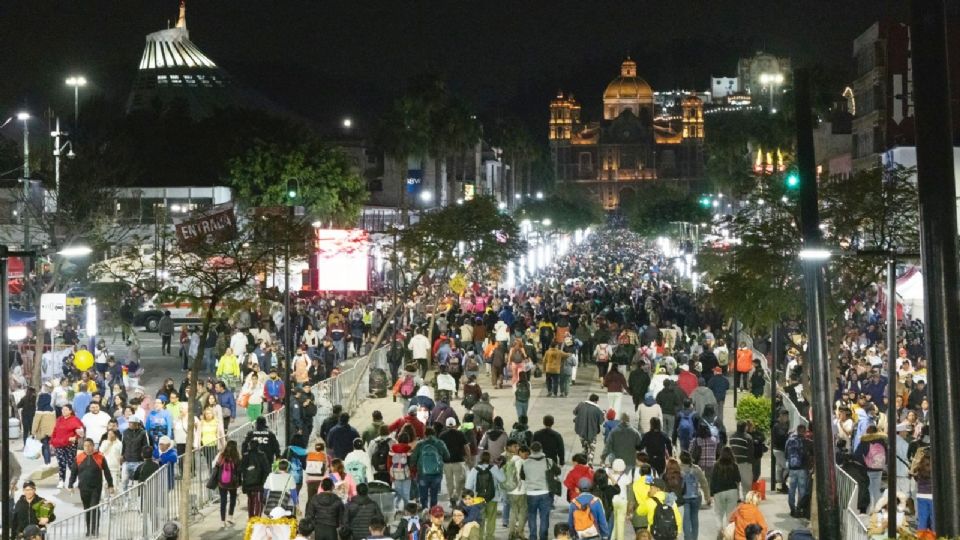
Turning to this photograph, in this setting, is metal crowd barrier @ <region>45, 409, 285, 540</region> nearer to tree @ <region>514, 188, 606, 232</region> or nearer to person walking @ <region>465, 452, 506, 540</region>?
person walking @ <region>465, 452, 506, 540</region>

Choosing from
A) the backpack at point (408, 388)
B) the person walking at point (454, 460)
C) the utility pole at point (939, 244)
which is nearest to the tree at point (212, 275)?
the person walking at point (454, 460)

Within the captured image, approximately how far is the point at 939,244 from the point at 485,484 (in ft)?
33.9

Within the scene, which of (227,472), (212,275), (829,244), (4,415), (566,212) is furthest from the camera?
(566,212)

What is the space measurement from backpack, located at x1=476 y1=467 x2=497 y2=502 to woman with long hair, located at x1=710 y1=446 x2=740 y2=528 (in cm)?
262

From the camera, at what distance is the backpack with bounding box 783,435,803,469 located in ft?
60.4

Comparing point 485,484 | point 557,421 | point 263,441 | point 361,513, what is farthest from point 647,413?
point 361,513

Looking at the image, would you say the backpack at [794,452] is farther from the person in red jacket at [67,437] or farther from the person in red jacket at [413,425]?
the person in red jacket at [67,437]

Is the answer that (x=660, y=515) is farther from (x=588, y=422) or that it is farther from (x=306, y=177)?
(x=306, y=177)

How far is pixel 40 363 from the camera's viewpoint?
2992 cm

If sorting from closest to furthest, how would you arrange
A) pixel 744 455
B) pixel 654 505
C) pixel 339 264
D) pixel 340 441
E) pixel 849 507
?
pixel 654 505
pixel 849 507
pixel 744 455
pixel 340 441
pixel 339 264

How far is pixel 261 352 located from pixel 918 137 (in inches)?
1013

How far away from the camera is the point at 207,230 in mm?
25188

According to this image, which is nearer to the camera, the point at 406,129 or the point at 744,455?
the point at 744,455

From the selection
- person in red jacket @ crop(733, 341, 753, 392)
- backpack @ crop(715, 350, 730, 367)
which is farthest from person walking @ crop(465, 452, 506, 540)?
backpack @ crop(715, 350, 730, 367)
